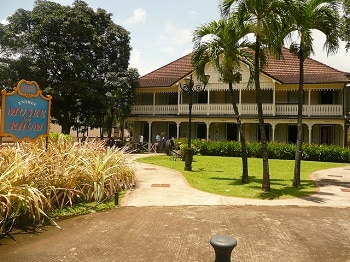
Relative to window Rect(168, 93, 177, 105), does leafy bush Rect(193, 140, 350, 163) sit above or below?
below

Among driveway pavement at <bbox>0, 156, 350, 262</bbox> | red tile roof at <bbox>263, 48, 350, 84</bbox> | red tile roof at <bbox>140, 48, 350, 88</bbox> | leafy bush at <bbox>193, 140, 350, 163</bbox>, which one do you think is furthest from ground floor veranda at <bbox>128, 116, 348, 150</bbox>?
driveway pavement at <bbox>0, 156, 350, 262</bbox>

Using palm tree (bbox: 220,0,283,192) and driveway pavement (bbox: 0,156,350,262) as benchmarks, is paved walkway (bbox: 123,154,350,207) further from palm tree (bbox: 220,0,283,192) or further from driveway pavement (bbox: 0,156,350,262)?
palm tree (bbox: 220,0,283,192)

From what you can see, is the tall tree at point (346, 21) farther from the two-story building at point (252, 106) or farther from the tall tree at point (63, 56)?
the tall tree at point (63, 56)

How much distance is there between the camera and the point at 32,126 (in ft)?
29.6

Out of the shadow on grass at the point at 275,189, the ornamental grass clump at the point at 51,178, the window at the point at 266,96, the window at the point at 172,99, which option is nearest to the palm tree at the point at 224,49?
the shadow on grass at the point at 275,189

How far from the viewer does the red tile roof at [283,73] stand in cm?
2466

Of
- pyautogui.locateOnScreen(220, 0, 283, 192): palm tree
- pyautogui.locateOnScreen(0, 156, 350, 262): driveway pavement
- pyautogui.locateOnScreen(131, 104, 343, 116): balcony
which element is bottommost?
pyautogui.locateOnScreen(0, 156, 350, 262): driveway pavement

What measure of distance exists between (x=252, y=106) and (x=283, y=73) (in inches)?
175

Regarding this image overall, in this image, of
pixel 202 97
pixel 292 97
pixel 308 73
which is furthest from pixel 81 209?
pixel 308 73

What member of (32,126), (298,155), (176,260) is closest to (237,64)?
(298,155)

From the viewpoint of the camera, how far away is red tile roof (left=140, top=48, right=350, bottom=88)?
24.7 metres

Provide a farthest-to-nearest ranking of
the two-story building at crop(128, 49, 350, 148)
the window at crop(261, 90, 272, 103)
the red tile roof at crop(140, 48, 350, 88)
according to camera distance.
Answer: the window at crop(261, 90, 272, 103), the red tile roof at crop(140, 48, 350, 88), the two-story building at crop(128, 49, 350, 148)

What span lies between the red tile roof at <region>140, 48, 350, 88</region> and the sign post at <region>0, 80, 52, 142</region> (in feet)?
54.9

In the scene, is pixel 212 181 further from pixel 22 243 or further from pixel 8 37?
pixel 8 37
